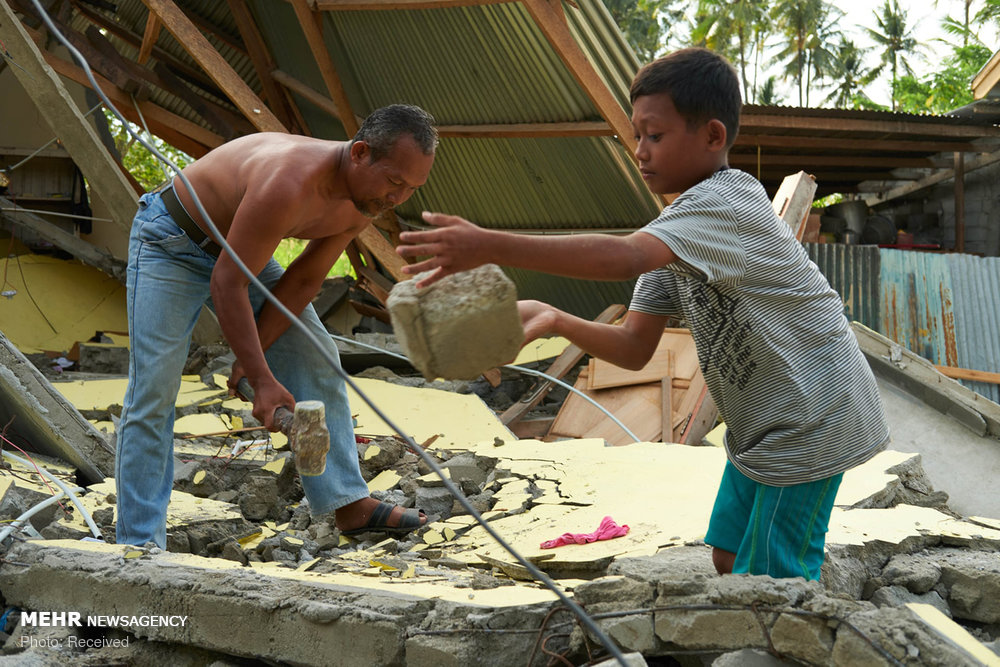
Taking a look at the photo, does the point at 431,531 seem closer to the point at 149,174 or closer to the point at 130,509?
the point at 130,509

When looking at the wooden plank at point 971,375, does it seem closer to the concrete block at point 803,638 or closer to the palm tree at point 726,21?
the concrete block at point 803,638

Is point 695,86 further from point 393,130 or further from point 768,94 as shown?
point 768,94

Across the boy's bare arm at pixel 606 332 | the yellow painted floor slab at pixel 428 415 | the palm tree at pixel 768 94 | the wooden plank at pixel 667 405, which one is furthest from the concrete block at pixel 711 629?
the palm tree at pixel 768 94

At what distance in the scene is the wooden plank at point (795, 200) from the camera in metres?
5.34

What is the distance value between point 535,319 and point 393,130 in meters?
1.22

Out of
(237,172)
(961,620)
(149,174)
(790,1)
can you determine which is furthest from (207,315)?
(790,1)

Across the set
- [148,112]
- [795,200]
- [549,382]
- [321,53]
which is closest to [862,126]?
[795,200]

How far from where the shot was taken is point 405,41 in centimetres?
739

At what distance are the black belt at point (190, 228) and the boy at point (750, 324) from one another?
1.41m

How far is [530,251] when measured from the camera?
5.48 feet

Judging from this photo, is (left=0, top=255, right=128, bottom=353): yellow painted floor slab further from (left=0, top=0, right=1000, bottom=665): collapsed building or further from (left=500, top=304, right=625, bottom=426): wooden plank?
(left=500, top=304, right=625, bottom=426): wooden plank

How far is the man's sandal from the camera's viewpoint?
354 centimetres

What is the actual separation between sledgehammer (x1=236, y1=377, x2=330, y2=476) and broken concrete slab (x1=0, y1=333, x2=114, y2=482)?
146 cm

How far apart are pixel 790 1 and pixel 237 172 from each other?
109ft
